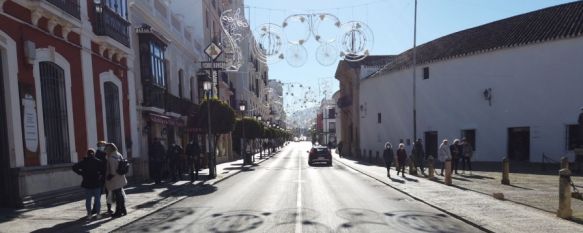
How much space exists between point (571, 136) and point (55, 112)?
2366 cm

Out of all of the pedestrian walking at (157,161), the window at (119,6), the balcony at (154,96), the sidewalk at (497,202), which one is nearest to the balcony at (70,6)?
the window at (119,6)

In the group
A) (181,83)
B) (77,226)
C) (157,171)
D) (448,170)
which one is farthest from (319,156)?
(77,226)

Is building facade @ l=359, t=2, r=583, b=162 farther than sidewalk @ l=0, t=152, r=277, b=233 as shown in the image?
Yes

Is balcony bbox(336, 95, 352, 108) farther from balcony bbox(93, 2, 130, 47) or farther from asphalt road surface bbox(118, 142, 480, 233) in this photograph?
asphalt road surface bbox(118, 142, 480, 233)

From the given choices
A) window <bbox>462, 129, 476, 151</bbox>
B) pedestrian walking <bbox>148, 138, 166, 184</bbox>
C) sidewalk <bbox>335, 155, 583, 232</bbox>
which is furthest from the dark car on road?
pedestrian walking <bbox>148, 138, 166, 184</bbox>

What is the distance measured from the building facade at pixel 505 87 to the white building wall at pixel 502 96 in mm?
46

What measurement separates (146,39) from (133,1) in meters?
1.63

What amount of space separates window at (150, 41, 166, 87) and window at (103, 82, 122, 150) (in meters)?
3.26

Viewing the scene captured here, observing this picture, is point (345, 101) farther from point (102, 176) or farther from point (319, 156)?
point (102, 176)

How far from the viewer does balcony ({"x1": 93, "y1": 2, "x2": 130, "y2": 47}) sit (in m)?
15.2

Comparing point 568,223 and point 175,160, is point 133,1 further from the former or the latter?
point 568,223

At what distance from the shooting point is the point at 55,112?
41.3 feet

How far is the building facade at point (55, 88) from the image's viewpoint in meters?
10.5

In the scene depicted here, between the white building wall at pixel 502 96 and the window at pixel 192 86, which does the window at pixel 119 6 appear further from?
the white building wall at pixel 502 96
